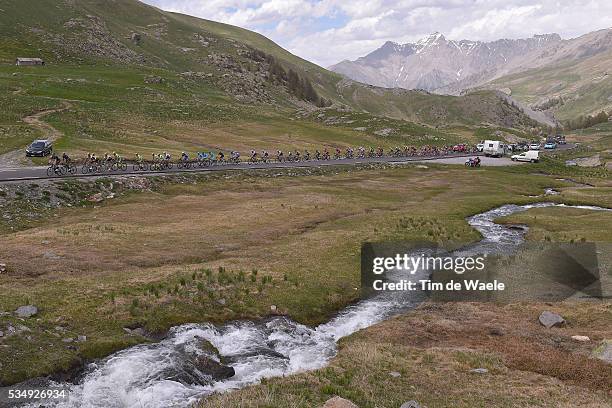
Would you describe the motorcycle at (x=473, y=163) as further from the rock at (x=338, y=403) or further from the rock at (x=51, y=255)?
the rock at (x=338, y=403)

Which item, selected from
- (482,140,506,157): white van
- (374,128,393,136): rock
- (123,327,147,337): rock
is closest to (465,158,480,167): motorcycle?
(482,140,506,157): white van

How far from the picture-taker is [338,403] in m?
16.3

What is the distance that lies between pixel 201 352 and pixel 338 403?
9.62 meters

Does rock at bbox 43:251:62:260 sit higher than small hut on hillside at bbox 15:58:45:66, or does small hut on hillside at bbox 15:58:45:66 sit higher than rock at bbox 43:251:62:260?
small hut on hillside at bbox 15:58:45:66

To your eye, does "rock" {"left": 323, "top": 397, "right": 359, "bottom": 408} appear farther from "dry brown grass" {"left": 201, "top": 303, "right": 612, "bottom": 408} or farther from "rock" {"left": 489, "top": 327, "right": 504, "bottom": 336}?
"rock" {"left": 489, "top": 327, "right": 504, "bottom": 336}

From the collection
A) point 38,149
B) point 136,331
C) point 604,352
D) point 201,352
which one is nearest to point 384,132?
point 38,149

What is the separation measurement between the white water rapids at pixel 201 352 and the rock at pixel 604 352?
39.5ft

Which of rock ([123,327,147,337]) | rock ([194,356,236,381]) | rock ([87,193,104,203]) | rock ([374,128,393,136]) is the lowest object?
rock ([194,356,236,381])

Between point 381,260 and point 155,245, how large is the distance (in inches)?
818

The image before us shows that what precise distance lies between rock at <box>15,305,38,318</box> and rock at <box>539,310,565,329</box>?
28.9 metres

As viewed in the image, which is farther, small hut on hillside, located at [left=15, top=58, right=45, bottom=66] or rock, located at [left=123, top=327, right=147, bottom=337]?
small hut on hillside, located at [left=15, top=58, right=45, bottom=66]

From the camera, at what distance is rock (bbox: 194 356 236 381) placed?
73.4ft

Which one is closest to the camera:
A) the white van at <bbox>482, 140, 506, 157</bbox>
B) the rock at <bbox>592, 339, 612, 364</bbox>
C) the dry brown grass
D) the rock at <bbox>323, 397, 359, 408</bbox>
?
the rock at <bbox>323, 397, 359, 408</bbox>

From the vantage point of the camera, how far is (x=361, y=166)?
108188 millimetres
